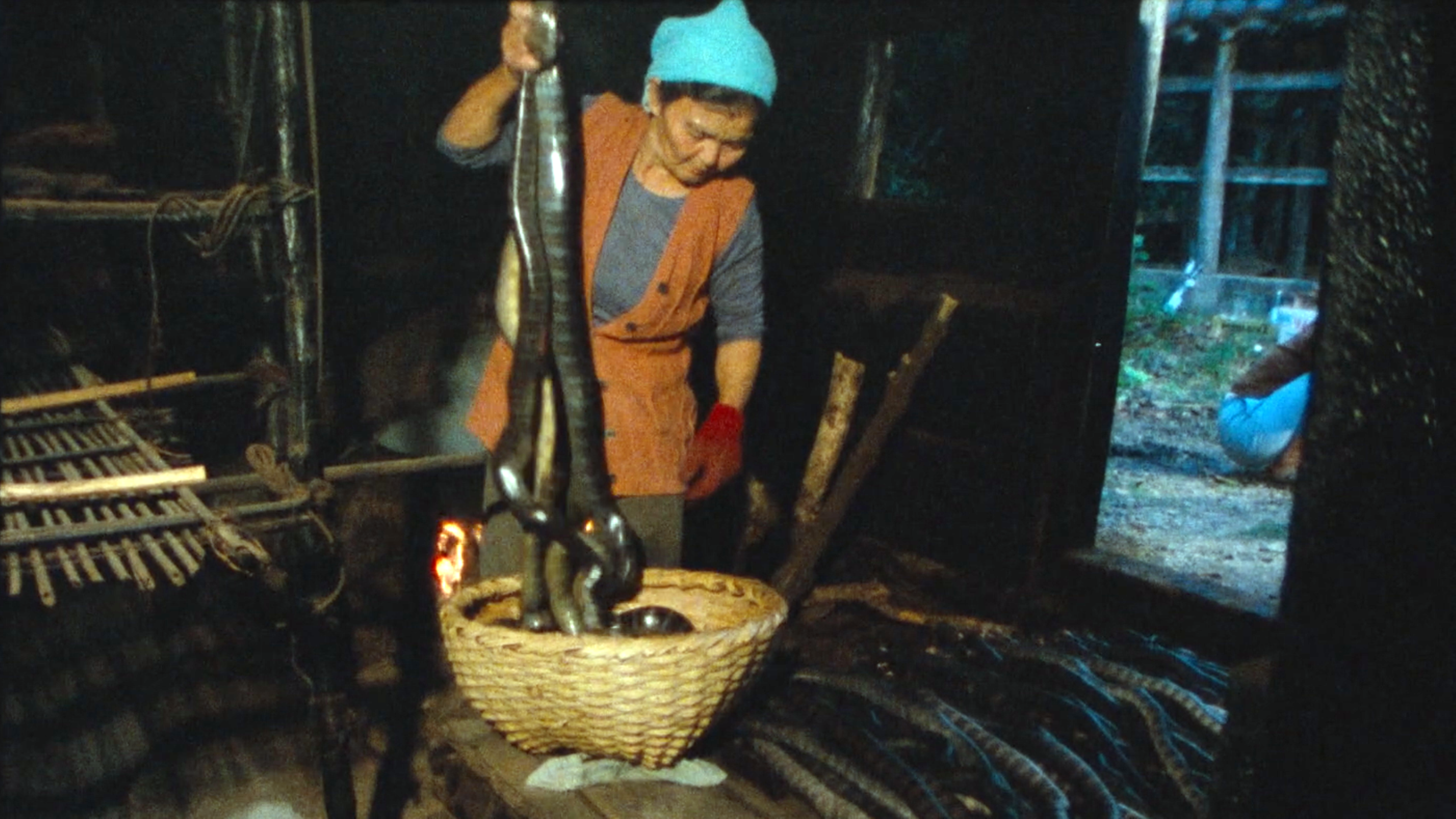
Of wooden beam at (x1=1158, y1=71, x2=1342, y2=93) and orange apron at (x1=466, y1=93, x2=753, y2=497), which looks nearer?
orange apron at (x1=466, y1=93, x2=753, y2=497)

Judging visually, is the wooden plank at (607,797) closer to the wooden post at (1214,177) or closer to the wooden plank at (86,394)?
the wooden plank at (86,394)

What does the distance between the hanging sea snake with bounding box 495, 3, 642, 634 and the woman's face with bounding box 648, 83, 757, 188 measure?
944 millimetres

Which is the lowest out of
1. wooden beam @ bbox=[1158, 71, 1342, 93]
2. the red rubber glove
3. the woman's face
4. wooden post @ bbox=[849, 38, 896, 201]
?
the red rubber glove

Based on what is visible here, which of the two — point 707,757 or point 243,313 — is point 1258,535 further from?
point 243,313

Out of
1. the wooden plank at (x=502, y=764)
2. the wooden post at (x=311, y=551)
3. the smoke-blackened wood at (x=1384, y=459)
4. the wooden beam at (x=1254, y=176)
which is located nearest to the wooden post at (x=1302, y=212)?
the wooden beam at (x=1254, y=176)

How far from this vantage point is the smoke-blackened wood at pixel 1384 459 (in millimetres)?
1504

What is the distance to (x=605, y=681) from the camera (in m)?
2.43

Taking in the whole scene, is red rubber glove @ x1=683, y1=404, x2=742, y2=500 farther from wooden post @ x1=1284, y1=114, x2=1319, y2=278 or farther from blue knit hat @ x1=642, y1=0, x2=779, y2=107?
wooden post @ x1=1284, y1=114, x2=1319, y2=278

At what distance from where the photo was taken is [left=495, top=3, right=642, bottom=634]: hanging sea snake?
202 cm

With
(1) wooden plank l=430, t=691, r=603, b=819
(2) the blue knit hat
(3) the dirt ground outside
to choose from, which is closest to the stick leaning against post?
(3) the dirt ground outside

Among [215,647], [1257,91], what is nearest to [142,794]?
[215,647]

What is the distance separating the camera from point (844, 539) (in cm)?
620

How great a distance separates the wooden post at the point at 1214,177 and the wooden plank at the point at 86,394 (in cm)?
1244

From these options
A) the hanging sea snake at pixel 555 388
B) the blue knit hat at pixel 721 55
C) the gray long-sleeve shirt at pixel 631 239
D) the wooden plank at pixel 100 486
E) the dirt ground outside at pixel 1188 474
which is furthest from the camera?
the dirt ground outside at pixel 1188 474
